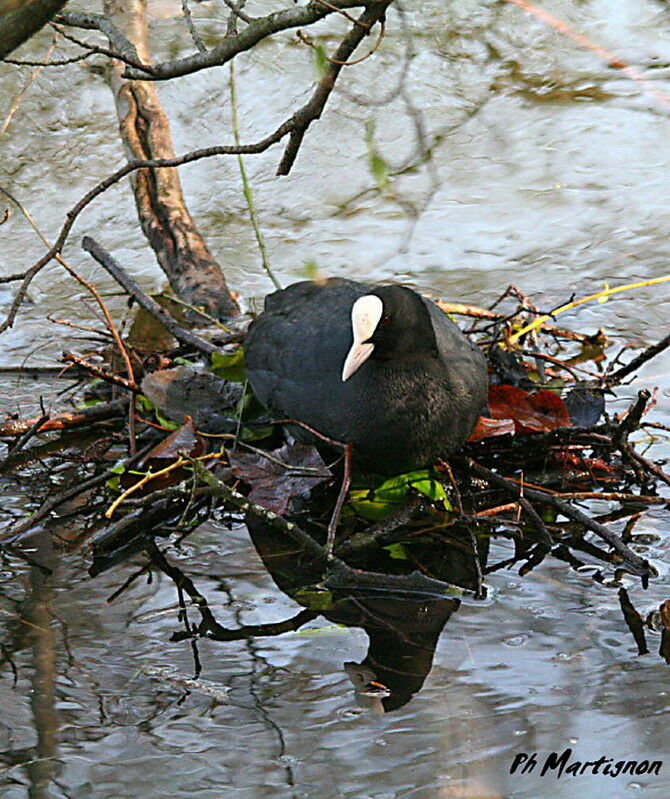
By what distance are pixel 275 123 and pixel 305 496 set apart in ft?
11.8

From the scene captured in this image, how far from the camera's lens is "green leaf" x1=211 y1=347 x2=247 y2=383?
327cm

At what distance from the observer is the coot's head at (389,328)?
2633 millimetres

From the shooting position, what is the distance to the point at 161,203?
14.9ft

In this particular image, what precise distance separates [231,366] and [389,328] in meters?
0.73

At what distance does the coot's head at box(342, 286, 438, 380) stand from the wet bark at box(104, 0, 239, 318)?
154 cm

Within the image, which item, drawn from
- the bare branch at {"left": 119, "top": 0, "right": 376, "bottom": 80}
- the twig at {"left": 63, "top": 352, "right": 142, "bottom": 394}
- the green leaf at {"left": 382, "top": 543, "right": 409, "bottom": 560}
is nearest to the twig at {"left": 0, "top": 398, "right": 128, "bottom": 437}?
the twig at {"left": 63, "top": 352, "right": 142, "bottom": 394}

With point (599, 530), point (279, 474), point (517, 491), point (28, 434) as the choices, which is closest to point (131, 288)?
point (28, 434)

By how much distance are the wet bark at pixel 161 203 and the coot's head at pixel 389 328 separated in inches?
60.5

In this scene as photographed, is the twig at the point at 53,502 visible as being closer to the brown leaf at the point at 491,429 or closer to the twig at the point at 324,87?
the brown leaf at the point at 491,429

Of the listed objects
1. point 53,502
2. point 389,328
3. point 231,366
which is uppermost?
point 389,328

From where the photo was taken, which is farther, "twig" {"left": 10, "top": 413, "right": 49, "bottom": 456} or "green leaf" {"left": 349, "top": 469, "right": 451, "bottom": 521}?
"twig" {"left": 10, "top": 413, "right": 49, "bottom": 456}

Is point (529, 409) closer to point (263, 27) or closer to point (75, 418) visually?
point (75, 418)

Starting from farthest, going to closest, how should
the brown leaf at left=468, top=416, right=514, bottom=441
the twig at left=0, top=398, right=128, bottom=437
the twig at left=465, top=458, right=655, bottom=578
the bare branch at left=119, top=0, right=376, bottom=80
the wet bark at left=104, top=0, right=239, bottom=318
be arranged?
the wet bark at left=104, top=0, right=239, bottom=318, the twig at left=0, top=398, right=128, bottom=437, the brown leaf at left=468, top=416, right=514, bottom=441, the twig at left=465, top=458, right=655, bottom=578, the bare branch at left=119, top=0, right=376, bottom=80

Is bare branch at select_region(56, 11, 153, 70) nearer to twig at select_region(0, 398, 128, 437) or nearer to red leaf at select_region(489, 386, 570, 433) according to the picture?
twig at select_region(0, 398, 128, 437)
